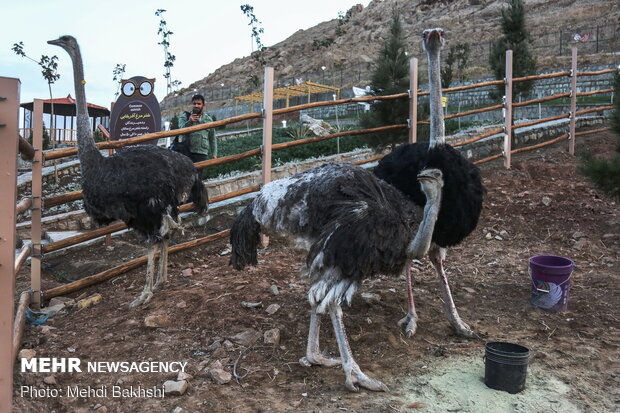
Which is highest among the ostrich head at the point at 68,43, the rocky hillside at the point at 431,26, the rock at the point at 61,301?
the rocky hillside at the point at 431,26

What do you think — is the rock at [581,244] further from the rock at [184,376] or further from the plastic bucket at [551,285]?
the rock at [184,376]

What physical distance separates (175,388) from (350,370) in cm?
81

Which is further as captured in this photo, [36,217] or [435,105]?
[36,217]

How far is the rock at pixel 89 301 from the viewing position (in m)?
3.78

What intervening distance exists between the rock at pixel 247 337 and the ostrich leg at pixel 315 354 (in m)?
0.35

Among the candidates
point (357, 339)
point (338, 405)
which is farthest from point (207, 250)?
point (338, 405)

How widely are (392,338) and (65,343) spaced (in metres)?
1.90

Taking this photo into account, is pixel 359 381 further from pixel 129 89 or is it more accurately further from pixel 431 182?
pixel 129 89

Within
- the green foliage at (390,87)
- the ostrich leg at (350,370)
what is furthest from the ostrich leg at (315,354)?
the green foliage at (390,87)

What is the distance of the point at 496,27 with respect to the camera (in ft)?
138

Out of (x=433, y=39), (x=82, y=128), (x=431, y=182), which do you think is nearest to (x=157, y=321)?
(x=82, y=128)

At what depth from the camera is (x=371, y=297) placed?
12.0 feet

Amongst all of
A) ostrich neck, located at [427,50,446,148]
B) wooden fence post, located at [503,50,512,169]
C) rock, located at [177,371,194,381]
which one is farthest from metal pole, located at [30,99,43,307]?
wooden fence post, located at [503,50,512,169]

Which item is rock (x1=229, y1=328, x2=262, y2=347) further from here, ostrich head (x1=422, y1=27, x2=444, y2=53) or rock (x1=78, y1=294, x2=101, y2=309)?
ostrich head (x1=422, y1=27, x2=444, y2=53)
